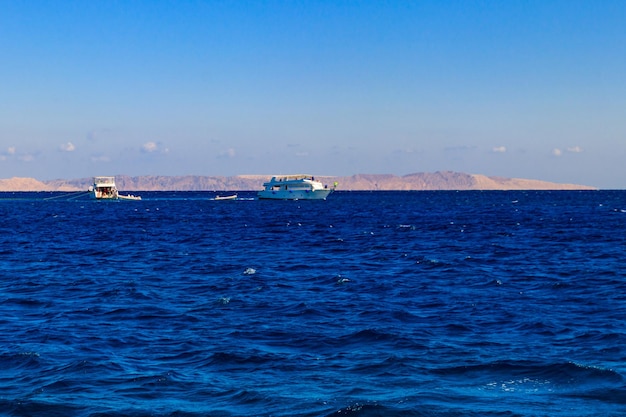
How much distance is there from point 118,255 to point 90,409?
38.5 m

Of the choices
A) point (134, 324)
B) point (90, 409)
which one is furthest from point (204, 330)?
point (90, 409)

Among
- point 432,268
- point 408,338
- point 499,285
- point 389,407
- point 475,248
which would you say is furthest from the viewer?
point 475,248

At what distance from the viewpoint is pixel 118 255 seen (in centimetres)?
5303

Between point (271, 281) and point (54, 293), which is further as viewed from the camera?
point (271, 281)

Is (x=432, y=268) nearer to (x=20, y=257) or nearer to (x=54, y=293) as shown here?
(x=54, y=293)

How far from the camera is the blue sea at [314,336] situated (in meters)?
16.5

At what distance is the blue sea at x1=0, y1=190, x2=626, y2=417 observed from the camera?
16.5m

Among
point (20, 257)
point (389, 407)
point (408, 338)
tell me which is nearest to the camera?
point (389, 407)

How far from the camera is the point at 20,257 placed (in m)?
51.5

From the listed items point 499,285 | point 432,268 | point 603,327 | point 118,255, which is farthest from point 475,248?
point 603,327

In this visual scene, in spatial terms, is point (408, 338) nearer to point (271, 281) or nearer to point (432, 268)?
point (271, 281)

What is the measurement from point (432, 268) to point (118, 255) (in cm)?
2447

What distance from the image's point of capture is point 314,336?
23.4 metres

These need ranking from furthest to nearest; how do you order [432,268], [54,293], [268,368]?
[432,268] → [54,293] → [268,368]
